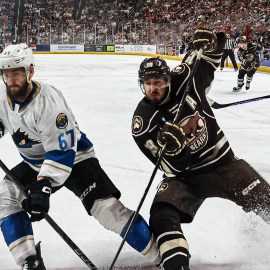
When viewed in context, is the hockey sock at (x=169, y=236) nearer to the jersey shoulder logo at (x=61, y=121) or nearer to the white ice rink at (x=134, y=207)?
the white ice rink at (x=134, y=207)

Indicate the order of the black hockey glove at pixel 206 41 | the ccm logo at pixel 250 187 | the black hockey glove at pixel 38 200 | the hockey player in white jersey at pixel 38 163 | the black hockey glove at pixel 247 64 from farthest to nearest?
the black hockey glove at pixel 247 64
the black hockey glove at pixel 206 41
the ccm logo at pixel 250 187
the hockey player in white jersey at pixel 38 163
the black hockey glove at pixel 38 200

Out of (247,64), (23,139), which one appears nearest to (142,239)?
(23,139)

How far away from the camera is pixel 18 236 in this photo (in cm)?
192

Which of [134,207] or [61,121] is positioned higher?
[61,121]

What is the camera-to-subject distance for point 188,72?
2336mm

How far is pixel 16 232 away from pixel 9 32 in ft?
72.6

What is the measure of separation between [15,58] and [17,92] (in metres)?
0.14

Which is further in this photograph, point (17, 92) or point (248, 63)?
point (248, 63)

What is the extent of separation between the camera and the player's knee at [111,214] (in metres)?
1.99

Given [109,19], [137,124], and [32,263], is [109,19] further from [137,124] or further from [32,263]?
[32,263]

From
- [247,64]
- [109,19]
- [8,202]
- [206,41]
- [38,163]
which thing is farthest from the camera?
[109,19]

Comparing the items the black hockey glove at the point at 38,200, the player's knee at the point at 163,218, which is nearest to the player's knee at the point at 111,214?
the player's knee at the point at 163,218

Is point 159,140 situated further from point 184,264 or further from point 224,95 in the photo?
point 224,95

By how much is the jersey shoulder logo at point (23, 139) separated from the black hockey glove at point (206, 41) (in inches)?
38.5
